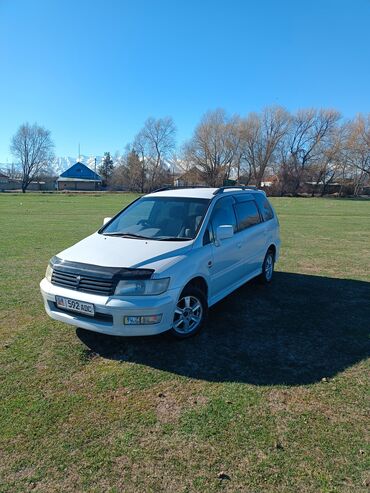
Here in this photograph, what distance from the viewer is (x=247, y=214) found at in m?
6.14

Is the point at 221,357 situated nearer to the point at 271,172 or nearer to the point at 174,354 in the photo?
the point at 174,354

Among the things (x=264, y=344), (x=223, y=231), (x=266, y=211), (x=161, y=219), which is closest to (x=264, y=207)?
(x=266, y=211)

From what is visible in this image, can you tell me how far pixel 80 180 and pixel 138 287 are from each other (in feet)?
359

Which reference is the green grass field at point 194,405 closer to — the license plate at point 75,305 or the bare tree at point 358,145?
the license plate at point 75,305

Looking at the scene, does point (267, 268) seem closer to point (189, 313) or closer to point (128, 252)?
point (189, 313)

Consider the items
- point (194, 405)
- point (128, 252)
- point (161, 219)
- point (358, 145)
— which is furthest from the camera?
point (358, 145)

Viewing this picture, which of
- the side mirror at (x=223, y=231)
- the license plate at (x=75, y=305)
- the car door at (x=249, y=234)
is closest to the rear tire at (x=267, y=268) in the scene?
the car door at (x=249, y=234)

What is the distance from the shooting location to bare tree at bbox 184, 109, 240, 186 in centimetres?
7569

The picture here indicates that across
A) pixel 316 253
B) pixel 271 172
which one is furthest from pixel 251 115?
pixel 316 253

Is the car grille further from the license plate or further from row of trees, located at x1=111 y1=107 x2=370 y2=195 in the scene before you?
row of trees, located at x1=111 y1=107 x2=370 y2=195

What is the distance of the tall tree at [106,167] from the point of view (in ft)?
350

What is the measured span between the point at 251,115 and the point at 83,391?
7855cm

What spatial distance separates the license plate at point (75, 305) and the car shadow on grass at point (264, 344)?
576mm

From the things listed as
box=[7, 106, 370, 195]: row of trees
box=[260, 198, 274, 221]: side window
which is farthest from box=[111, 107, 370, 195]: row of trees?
box=[260, 198, 274, 221]: side window
